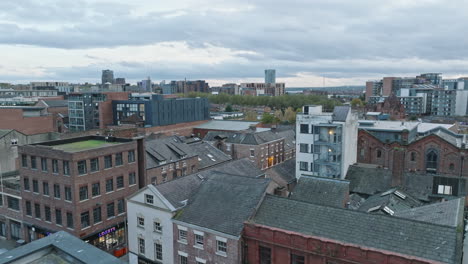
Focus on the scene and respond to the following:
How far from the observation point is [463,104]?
167250 millimetres

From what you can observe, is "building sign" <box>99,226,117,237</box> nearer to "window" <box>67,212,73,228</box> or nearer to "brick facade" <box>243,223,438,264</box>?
"window" <box>67,212,73,228</box>

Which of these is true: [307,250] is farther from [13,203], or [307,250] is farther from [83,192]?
[13,203]

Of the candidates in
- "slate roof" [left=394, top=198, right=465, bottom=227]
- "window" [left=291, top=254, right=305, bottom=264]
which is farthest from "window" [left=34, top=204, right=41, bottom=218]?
"slate roof" [left=394, top=198, right=465, bottom=227]

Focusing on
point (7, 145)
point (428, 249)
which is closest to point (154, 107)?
point (7, 145)

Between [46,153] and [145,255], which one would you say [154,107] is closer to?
[46,153]

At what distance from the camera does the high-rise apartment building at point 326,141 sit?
171 feet

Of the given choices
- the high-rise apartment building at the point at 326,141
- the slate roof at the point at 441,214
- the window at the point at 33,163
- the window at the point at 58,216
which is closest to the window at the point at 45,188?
the window at the point at 33,163

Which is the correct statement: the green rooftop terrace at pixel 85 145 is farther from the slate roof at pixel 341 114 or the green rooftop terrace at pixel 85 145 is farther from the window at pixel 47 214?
the slate roof at pixel 341 114

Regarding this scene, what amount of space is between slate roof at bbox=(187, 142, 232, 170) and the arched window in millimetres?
33048

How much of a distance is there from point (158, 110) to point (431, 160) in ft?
256

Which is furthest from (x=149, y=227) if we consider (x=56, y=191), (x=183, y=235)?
(x=56, y=191)

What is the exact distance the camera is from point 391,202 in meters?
36.3

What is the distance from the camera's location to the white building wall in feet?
101

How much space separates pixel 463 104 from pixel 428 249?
180m
